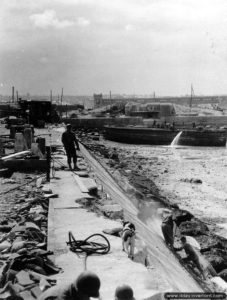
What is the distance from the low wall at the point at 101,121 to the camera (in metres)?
49.8

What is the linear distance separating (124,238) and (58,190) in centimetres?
482

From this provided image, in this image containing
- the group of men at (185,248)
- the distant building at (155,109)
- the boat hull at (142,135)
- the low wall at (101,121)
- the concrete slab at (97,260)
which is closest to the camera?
the concrete slab at (97,260)

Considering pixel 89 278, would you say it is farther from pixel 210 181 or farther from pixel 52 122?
pixel 52 122

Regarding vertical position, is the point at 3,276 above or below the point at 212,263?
above

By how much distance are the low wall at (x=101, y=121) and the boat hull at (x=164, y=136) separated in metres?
8.59

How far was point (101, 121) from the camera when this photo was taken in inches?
1999

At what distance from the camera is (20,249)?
613 centimetres

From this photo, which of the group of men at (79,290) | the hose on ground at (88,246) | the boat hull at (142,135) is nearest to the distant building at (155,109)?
the boat hull at (142,135)

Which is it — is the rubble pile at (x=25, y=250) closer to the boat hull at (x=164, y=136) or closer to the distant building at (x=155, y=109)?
the boat hull at (x=164, y=136)

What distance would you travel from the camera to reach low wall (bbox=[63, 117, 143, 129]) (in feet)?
163

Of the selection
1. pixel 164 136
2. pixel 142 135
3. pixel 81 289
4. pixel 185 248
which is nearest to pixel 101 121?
pixel 142 135

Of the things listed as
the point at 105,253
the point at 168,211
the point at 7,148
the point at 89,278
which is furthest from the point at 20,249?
the point at 7,148

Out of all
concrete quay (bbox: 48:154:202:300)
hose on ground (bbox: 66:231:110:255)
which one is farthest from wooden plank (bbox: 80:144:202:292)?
hose on ground (bbox: 66:231:110:255)

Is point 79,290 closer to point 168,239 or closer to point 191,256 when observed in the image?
point 191,256
